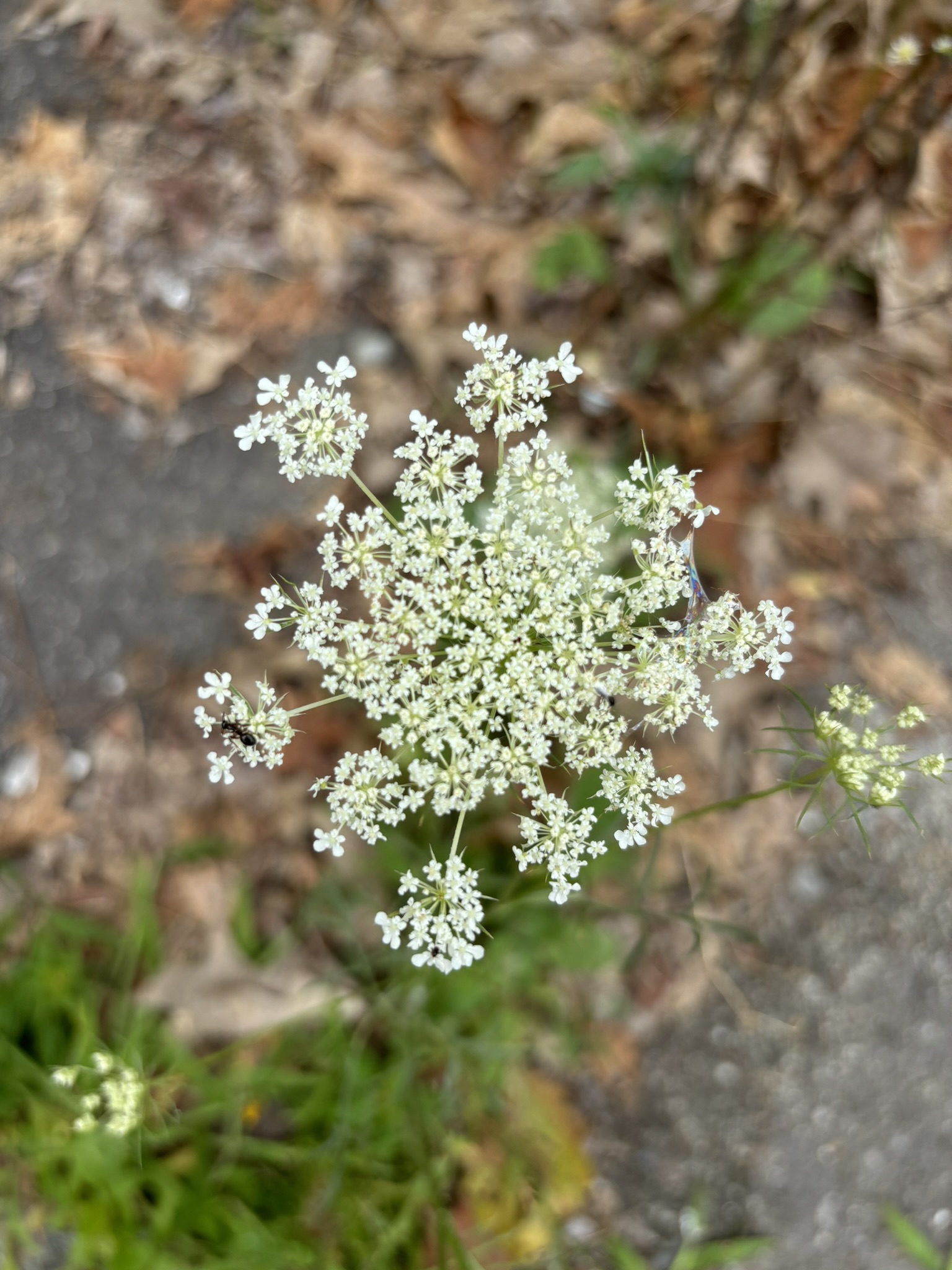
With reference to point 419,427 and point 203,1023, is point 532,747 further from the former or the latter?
point 203,1023

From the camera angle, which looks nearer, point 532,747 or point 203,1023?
point 532,747

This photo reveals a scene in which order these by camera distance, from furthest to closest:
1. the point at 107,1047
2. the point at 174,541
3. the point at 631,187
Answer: the point at 174,541 → the point at 631,187 → the point at 107,1047

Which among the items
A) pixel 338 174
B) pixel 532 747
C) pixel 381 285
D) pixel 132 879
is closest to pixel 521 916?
pixel 532 747

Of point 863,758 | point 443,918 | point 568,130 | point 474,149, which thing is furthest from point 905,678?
point 474,149

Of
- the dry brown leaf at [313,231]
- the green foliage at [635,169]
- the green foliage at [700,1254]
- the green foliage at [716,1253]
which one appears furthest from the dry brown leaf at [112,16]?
the green foliage at [716,1253]

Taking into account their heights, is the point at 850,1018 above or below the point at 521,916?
below

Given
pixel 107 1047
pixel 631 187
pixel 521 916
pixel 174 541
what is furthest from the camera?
pixel 174 541

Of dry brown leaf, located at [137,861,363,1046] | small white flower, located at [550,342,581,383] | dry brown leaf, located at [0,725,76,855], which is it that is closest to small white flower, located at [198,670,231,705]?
small white flower, located at [550,342,581,383]
